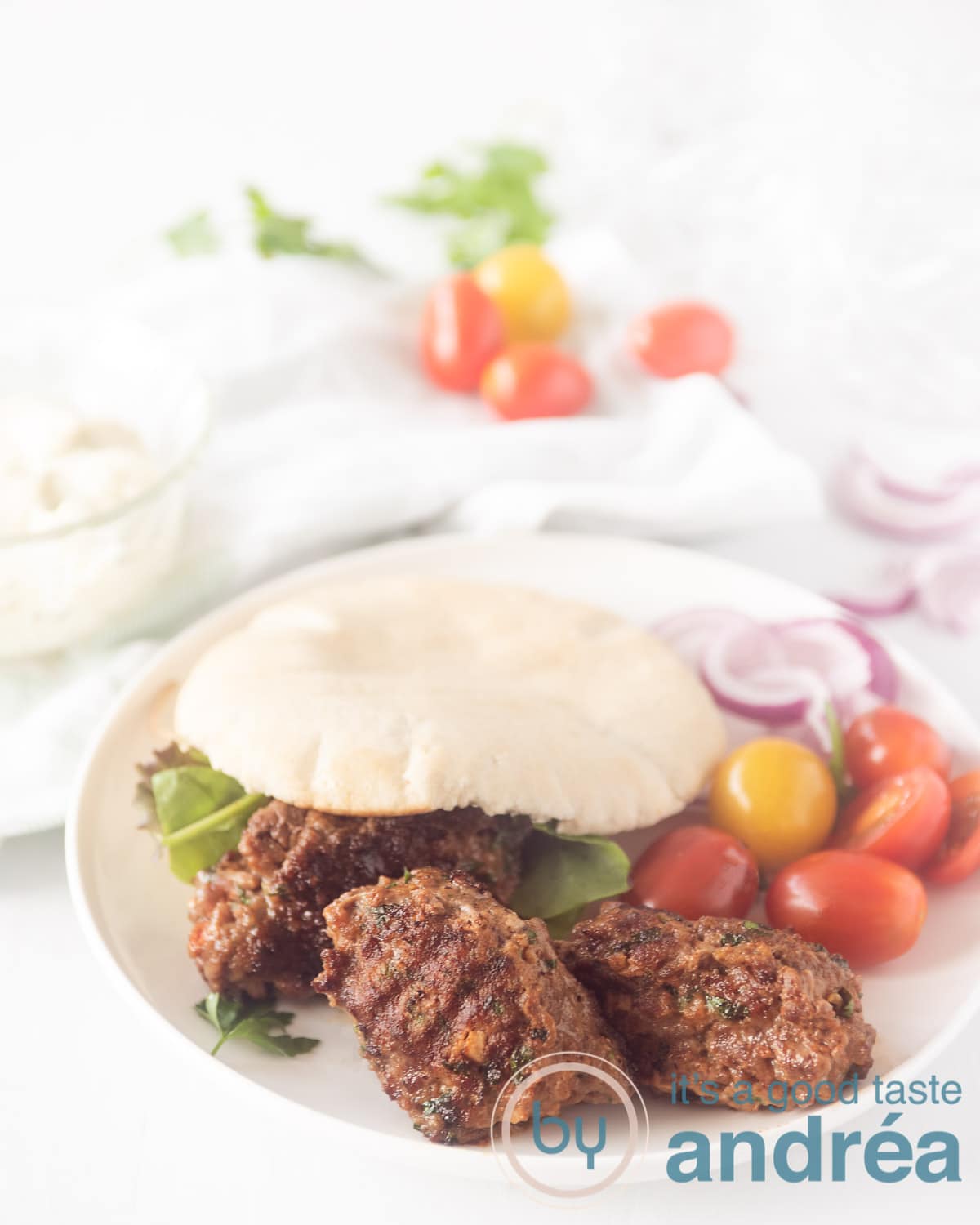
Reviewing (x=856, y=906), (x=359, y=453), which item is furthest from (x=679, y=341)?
(x=856, y=906)

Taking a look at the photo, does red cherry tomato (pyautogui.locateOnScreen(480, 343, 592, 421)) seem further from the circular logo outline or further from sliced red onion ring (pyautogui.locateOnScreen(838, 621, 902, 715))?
the circular logo outline

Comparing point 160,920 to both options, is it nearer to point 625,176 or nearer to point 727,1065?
point 727,1065

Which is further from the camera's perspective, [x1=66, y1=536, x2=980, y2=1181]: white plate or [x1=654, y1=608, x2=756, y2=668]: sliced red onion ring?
[x1=654, y1=608, x2=756, y2=668]: sliced red onion ring

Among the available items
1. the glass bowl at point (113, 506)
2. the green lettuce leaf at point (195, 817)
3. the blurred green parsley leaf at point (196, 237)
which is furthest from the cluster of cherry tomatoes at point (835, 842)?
the blurred green parsley leaf at point (196, 237)

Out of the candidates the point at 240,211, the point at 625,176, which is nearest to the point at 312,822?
the point at 240,211

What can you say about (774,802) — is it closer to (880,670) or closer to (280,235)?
(880,670)

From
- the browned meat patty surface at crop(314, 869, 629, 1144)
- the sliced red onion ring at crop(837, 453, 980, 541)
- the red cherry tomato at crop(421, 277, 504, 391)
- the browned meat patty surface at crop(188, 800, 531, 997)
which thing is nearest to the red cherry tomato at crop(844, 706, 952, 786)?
the browned meat patty surface at crop(188, 800, 531, 997)

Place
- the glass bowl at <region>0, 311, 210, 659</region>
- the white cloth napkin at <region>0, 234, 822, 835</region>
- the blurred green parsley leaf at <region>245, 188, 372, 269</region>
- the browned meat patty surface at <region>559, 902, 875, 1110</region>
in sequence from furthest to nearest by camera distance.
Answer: the blurred green parsley leaf at <region>245, 188, 372, 269</region> < the white cloth napkin at <region>0, 234, 822, 835</region> < the glass bowl at <region>0, 311, 210, 659</region> < the browned meat patty surface at <region>559, 902, 875, 1110</region>
